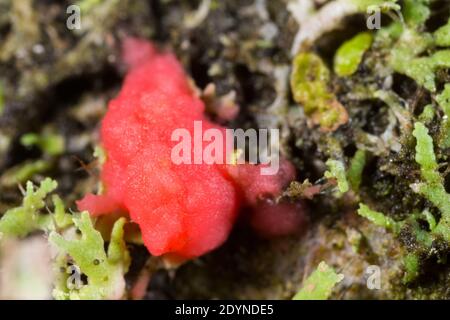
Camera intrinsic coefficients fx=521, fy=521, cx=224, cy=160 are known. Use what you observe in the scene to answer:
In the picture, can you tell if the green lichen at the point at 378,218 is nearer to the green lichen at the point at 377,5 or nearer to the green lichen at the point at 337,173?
the green lichen at the point at 337,173

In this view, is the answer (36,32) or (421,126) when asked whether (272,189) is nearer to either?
(421,126)

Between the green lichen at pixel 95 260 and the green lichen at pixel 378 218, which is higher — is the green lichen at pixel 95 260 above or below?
below

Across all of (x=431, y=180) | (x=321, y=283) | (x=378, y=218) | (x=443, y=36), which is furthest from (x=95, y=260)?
(x=443, y=36)

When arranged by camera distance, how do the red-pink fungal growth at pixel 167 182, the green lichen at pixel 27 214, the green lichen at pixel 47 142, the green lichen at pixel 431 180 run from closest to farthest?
the green lichen at pixel 431 180, the red-pink fungal growth at pixel 167 182, the green lichen at pixel 27 214, the green lichen at pixel 47 142

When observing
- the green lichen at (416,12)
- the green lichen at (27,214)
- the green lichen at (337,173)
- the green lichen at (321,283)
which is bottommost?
the green lichen at (321,283)

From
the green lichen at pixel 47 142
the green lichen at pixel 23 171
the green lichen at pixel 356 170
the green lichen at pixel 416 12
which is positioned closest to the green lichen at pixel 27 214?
the green lichen at pixel 23 171
